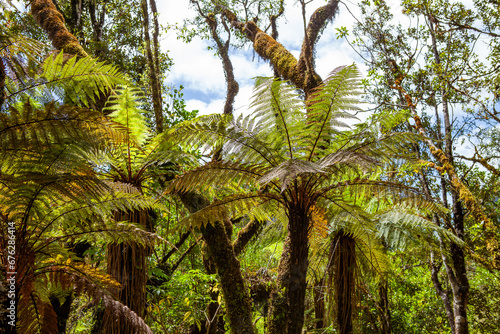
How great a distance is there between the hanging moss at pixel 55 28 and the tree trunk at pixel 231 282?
3.18 metres

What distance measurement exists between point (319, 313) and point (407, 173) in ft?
10.2

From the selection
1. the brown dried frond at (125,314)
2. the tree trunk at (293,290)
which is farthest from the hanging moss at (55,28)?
the tree trunk at (293,290)

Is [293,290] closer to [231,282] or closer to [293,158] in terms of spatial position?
[231,282]

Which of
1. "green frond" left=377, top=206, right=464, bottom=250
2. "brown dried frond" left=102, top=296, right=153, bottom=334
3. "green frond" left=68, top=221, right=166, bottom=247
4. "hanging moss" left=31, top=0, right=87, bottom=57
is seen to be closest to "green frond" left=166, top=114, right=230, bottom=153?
"green frond" left=68, top=221, right=166, bottom=247

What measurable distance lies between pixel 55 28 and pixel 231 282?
14.9 feet

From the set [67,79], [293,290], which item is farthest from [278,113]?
[67,79]

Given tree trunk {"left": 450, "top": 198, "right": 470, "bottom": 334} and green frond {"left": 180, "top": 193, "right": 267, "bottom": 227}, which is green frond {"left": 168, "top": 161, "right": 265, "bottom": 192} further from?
tree trunk {"left": 450, "top": 198, "right": 470, "bottom": 334}

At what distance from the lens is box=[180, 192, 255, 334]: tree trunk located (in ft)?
8.94

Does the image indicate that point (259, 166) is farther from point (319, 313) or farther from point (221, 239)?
point (319, 313)

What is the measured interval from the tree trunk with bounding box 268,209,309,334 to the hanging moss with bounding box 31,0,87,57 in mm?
3700

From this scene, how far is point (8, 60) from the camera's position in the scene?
6.66 ft

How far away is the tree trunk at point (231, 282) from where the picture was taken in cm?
272

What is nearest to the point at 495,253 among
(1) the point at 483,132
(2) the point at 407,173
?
(2) the point at 407,173

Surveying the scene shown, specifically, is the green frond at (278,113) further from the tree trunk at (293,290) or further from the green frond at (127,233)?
the green frond at (127,233)
